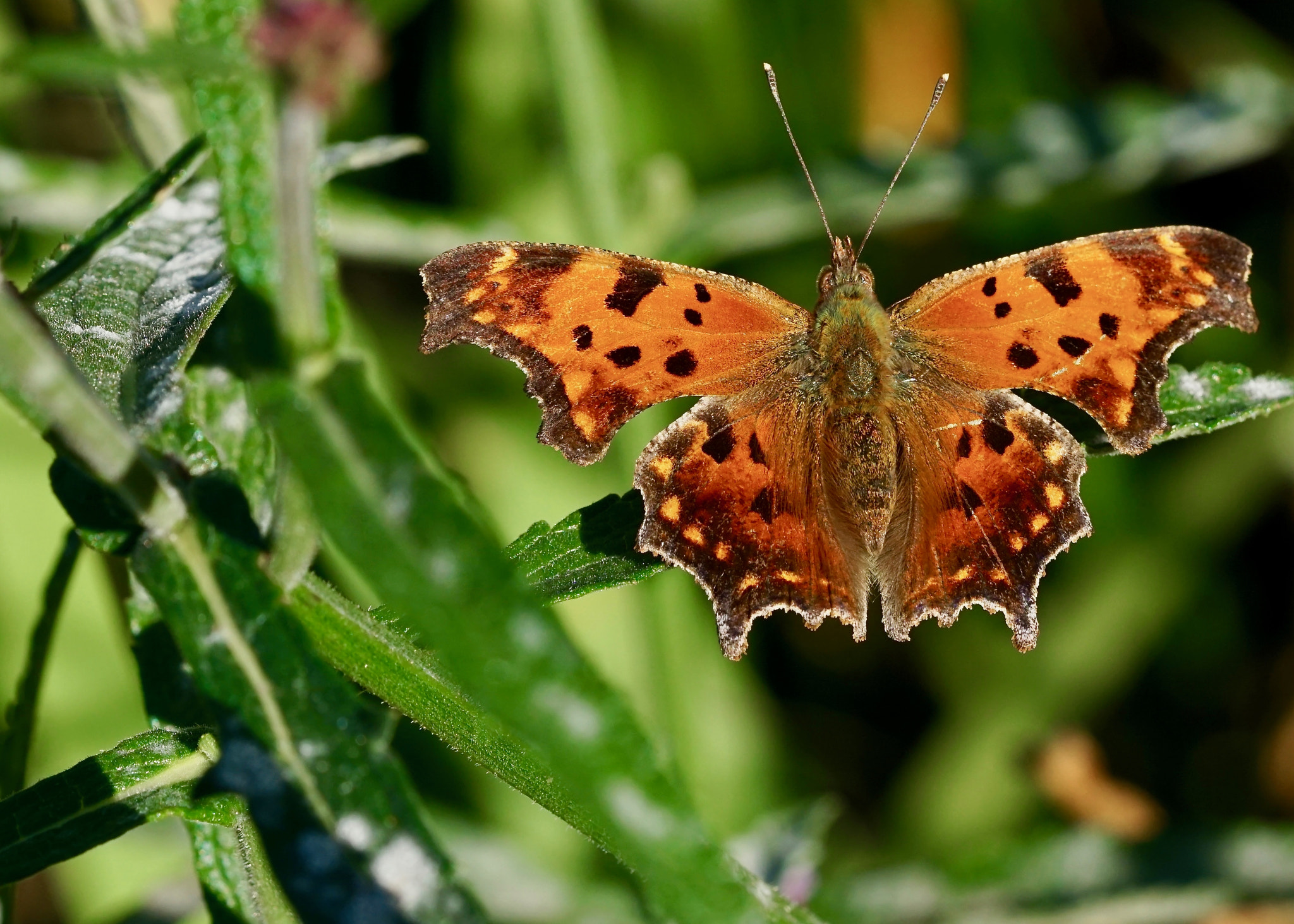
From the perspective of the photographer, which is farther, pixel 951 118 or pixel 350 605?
pixel 951 118

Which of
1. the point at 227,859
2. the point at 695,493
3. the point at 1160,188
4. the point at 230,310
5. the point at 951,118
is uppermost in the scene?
the point at 951,118

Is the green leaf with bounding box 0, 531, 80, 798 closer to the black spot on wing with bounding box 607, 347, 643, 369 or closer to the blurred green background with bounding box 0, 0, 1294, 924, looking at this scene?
the black spot on wing with bounding box 607, 347, 643, 369

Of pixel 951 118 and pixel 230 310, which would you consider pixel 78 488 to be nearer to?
pixel 230 310

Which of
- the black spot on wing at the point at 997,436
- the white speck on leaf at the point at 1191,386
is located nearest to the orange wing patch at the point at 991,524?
the black spot on wing at the point at 997,436

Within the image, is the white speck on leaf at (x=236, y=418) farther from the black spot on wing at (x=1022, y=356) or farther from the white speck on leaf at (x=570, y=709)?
the black spot on wing at (x=1022, y=356)

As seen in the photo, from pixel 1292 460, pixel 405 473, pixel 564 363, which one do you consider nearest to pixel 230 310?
pixel 405 473

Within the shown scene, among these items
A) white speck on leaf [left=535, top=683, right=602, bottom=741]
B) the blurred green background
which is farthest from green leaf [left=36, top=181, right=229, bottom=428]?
the blurred green background
